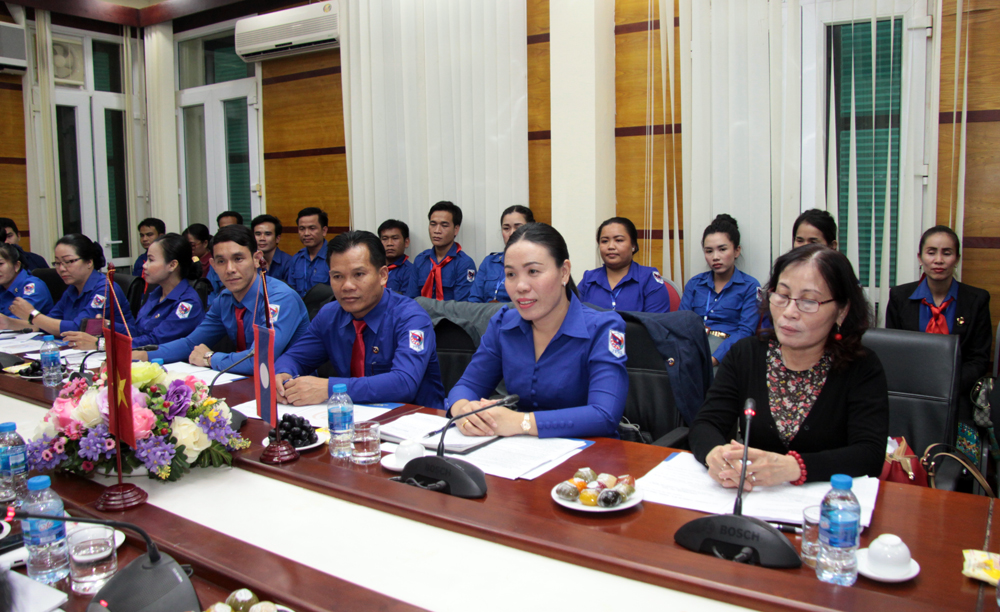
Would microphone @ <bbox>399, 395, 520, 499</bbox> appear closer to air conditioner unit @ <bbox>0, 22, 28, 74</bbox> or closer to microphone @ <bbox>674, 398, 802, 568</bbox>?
microphone @ <bbox>674, 398, 802, 568</bbox>

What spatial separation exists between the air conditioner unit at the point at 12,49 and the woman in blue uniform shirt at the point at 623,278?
5.41 meters

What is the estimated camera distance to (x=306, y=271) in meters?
5.27

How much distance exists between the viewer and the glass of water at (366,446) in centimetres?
159

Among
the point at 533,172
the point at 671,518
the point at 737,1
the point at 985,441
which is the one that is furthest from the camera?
the point at 533,172

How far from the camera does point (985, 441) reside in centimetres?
223

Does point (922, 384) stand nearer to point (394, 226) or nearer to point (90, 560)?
point (90, 560)

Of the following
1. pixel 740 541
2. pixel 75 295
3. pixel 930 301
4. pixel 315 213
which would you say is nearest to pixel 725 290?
pixel 930 301

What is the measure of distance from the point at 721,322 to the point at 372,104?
9.21ft

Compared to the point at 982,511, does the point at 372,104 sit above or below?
above

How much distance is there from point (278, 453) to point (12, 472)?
1.74 ft

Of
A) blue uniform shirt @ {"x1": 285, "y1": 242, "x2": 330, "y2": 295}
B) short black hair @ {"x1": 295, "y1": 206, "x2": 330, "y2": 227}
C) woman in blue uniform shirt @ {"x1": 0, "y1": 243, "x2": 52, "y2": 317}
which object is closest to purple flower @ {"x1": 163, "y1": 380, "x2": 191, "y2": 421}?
woman in blue uniform shirt @ {"x1": 0, "y1": 243, "x2": 52, "y2": 317}

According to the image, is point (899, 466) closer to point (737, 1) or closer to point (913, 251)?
point (913, 251)

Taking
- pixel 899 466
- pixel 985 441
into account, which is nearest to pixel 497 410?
pixel 899 466

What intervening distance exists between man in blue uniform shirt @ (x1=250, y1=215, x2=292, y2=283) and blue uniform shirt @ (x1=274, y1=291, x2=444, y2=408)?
2906mm
